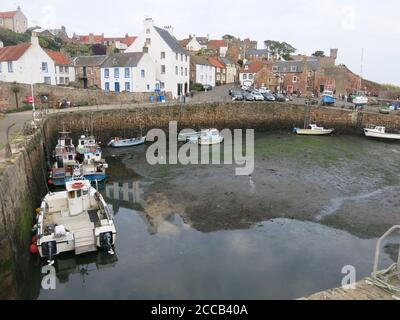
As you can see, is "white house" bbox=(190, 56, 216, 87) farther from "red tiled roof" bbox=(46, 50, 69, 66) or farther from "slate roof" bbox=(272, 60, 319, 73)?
"red tiled roof" bbox=(46, 50, 69, 66)

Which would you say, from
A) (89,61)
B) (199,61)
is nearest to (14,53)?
(89,61)

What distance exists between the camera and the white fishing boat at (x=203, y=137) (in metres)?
30.8

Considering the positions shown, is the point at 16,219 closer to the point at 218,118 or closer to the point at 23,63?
the point at 218,118

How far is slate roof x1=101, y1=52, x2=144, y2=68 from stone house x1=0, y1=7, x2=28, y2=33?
53048 mm

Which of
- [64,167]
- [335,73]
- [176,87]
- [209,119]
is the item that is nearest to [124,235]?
[64,167]

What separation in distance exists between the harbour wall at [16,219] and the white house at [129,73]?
25744mm

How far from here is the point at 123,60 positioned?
4181 centimetres

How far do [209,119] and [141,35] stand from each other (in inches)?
598

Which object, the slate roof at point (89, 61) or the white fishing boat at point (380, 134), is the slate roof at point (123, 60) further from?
the white fishing boat at point (380, 134)

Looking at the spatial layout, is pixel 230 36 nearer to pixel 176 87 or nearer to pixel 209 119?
pixel 176 87

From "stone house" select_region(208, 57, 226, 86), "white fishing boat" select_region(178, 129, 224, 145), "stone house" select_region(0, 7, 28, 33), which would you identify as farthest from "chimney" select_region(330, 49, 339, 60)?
"stone house" select_region(0, 7, 28, 33)

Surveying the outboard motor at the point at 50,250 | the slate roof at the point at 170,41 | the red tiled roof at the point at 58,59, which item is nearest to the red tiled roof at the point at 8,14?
the red tiled roof at the point at 58,59

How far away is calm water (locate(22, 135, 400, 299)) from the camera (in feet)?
34.9

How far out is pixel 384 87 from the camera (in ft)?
183
